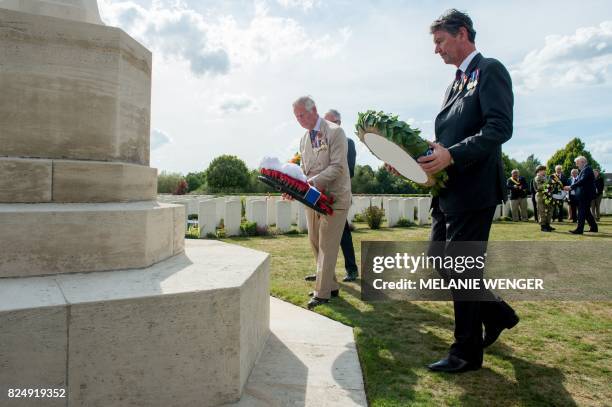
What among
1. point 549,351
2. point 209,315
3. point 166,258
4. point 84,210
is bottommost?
point 549,351

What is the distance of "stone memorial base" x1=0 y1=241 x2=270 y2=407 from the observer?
186 cm

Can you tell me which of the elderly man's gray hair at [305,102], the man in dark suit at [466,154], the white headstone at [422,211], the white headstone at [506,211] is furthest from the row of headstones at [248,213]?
the man in dark suit at [466,154]

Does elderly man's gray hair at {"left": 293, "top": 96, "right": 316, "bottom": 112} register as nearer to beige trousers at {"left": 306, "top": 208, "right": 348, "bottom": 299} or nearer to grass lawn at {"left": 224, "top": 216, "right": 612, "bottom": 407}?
beige trousers at {"left": 306, "top": 208, "right": 348, "bottom": 299}

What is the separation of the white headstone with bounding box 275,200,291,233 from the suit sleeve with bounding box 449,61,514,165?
27.5ft

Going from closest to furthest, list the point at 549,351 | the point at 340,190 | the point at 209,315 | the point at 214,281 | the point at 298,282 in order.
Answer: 1. the point at 209,315
2. the point at 214,281
3. the point at 549,351
4. the point at 340,190
5. the point at 298,282

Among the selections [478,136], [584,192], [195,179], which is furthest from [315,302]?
[195,179]

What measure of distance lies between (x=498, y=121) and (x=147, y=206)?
2114 millimetres

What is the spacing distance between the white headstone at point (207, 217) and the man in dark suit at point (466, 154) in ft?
24.8

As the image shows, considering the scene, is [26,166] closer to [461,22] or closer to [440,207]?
[440,207]

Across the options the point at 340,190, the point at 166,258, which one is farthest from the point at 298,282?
the point at 166,258

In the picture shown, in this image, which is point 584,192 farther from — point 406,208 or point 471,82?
point 471,82

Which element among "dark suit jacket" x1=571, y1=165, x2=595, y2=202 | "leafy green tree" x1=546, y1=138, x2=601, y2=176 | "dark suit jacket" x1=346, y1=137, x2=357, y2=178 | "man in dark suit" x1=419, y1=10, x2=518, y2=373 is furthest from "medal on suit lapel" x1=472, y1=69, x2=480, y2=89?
"leafy green tree" x1=546, y1=138, x2=601, y2=176

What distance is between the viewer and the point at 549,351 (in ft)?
9.97

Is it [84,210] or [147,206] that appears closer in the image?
[84,210]
